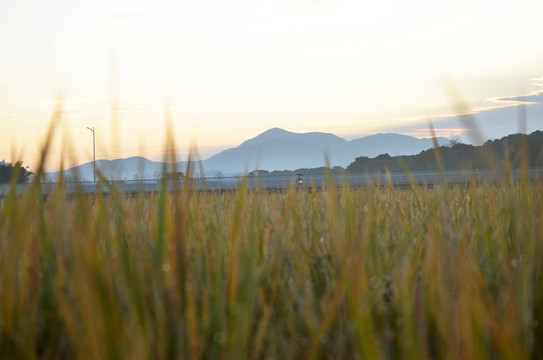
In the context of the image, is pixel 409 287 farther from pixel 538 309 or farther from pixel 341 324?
pixel 538 309

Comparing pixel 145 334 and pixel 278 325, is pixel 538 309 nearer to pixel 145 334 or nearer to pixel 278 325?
pixel 278 325

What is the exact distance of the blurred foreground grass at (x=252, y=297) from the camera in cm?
93

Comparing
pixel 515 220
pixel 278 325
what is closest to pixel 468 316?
pixel 278 325

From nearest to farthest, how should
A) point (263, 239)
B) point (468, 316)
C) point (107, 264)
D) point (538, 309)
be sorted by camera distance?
point (468, 316)
point (107, 264)
point (538, 309)
point (263, 239)

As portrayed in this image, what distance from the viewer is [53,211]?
1545 millimetres

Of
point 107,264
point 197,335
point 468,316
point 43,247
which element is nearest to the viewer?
point 468,316

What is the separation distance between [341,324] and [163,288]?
0.36 meters

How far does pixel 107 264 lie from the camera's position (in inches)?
44.1

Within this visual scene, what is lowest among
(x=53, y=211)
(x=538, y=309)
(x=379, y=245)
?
(x=538, y=309)

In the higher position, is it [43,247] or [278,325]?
[43,247]

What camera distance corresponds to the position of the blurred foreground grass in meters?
0.93

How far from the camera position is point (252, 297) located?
1056mm

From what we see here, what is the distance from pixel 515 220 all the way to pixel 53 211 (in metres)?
1.30

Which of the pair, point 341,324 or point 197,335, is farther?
point 341,324
